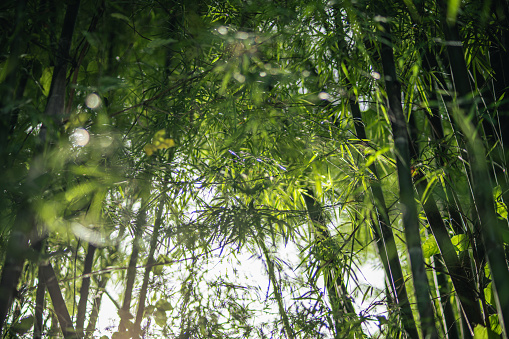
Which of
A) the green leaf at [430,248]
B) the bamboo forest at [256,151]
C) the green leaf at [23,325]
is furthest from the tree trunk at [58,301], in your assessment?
the green leaf at [430,248]

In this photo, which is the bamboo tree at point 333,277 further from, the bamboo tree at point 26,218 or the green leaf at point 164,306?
the bamboo tree at point 26,218

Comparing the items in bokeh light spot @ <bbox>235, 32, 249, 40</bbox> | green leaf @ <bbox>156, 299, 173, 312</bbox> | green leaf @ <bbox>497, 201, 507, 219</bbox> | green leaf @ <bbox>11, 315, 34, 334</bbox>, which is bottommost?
green leaf @ <bbox>11, 315, 34, 334</bbox>

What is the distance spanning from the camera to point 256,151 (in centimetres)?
120

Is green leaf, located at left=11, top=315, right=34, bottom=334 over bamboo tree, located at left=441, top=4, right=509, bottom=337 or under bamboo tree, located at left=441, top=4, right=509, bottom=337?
under

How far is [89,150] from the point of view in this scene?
99 cm

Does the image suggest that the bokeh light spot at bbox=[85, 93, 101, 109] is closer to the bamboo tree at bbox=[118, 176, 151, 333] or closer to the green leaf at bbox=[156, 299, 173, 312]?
the bamboo tree at bbox=[118, 176, 151, 333]

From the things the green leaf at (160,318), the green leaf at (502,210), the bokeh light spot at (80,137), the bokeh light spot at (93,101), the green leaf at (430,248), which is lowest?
the green leaf at (160,318)

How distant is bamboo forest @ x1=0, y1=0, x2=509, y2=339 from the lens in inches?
31.2

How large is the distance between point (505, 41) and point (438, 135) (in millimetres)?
334

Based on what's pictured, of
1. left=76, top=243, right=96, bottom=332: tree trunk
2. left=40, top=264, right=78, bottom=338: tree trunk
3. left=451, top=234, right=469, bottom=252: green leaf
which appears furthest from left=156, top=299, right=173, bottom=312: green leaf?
left=451, top=234, right=469, bottom=252: green leaf

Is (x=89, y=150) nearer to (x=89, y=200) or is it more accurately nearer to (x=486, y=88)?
(x=89, y=200)

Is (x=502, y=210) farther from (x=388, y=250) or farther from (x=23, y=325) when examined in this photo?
(x=23, y=325)

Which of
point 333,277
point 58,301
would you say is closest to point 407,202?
point 333,277

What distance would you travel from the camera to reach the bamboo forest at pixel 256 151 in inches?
31.2
